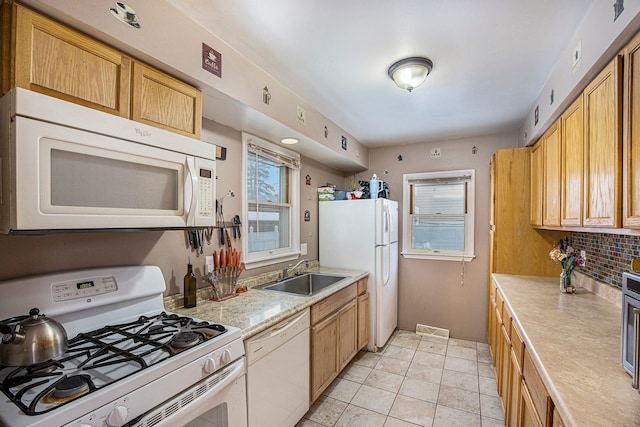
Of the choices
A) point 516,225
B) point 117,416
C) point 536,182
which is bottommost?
point 117,416

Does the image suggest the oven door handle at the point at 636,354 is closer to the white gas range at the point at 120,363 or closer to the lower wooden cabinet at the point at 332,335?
the white gas range at the point at 120,363

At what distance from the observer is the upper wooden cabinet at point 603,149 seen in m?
1.21

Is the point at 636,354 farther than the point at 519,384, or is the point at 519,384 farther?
the point at 519,384

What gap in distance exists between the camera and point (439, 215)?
3777mm

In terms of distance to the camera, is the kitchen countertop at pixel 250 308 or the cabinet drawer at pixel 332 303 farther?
the cabinet drawer at pixel 332 303

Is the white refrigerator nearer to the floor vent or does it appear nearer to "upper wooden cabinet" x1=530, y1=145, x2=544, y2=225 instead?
the floor vent

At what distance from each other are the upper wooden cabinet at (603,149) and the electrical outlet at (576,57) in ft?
0.51

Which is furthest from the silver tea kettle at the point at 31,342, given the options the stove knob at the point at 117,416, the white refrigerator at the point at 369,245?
the white refrigerator at the point at 369,245

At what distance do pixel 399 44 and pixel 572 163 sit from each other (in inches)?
48.3

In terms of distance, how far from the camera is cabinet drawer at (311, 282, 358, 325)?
2.19 m

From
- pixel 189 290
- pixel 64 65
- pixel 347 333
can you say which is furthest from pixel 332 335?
pixel 64 65

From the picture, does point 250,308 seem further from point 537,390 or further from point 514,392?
point 514,392

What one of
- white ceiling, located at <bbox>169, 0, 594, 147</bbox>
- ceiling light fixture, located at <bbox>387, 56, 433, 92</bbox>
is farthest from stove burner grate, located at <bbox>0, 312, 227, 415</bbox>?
ceiling light fixture, located at <bbox>387, 56, 433, 92</bbox>

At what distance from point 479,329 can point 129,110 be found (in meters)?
3.97
